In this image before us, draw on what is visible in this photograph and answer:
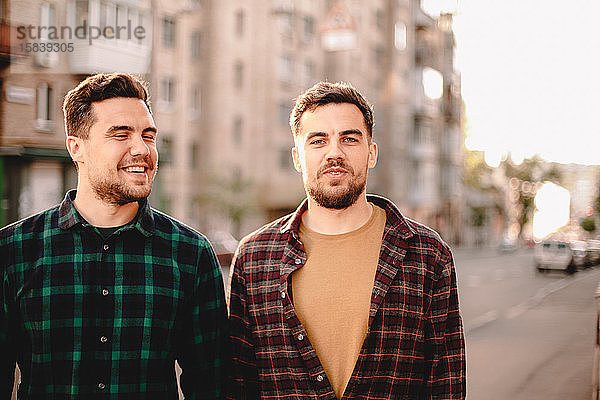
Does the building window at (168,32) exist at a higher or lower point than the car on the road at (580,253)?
Result: higher

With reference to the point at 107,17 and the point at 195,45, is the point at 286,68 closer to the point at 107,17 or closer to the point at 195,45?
the point at 195,45

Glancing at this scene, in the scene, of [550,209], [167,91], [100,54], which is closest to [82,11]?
[100,54]

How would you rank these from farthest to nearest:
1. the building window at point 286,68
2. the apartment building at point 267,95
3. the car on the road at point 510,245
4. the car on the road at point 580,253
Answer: the building window at point 286,68, the apartment building at point 267,95, the car on the road at point 510,245, the car on the road at point 580,253

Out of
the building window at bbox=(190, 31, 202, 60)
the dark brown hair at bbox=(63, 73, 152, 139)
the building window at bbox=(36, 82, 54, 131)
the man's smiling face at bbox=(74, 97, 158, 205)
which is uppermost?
the building window at bbox=(190, 31, 202, 60)

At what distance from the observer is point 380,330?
8.16 feet

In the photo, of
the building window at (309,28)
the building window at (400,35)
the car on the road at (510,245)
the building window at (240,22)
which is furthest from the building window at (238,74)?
the car on the road at (510,245)

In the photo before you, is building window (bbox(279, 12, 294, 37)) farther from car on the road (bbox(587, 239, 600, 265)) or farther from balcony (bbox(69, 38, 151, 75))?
car on the road (bbox(587, 239, 600, 265))

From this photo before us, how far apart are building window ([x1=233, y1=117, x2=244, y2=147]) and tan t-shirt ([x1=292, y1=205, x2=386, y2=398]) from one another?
26.4 meters

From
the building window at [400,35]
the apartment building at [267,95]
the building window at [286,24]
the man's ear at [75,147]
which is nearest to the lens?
the man's ear at [75,147]

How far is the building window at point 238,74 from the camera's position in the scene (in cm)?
2867

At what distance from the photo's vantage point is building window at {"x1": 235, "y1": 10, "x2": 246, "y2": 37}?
28.5 meters

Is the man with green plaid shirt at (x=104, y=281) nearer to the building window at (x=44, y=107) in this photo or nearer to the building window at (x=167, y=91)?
the building window at (x=44, y=107)

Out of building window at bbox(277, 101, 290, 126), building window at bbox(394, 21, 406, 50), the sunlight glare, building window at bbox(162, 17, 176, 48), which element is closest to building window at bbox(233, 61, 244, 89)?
building window at bbox(277, 101, 290, 126)

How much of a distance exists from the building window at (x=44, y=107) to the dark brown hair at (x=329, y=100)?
5.32 meters
